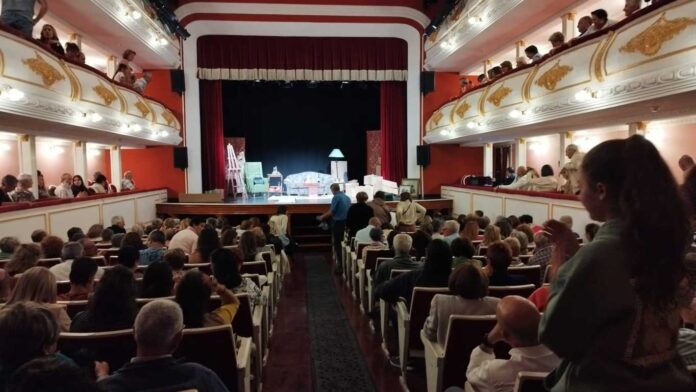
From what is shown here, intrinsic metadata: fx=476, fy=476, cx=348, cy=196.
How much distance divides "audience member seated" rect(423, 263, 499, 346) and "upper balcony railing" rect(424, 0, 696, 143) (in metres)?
3.54

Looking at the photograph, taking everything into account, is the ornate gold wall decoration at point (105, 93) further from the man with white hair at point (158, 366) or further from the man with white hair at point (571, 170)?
the man with white hair at point (571, 170)

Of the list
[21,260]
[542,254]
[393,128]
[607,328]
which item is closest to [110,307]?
[21,260]

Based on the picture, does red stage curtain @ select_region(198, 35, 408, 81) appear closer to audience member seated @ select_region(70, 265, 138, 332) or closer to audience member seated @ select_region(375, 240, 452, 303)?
audience member seated @ select_region(375, 240, 452, 303)

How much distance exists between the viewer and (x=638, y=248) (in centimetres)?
98

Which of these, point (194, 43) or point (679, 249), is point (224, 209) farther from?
point (679, 249)

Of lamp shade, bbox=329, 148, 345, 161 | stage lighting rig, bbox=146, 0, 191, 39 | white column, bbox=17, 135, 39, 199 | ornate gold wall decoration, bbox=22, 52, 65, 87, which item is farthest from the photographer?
lamp shade, bbox=329, 148, 345, 161

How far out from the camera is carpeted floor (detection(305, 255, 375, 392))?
10.9ft

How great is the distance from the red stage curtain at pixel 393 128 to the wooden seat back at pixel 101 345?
11.3m

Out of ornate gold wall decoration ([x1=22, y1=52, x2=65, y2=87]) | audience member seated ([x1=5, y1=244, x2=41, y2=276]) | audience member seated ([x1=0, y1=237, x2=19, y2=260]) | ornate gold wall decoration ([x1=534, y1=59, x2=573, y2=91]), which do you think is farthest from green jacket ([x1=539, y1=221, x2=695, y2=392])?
ornate gold wall decoration ([x1=22, y1=52, x2=65, y2=87])

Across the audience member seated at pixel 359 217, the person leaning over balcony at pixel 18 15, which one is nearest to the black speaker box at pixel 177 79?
the person leaning over balcony at pixel 18 15

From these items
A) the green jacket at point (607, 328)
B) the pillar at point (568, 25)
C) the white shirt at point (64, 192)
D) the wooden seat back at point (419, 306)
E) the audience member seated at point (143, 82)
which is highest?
the pillar at point (568, 25)

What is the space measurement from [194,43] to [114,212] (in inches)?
222

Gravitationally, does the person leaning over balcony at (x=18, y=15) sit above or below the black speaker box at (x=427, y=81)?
below

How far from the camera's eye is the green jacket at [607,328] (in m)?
0.95
